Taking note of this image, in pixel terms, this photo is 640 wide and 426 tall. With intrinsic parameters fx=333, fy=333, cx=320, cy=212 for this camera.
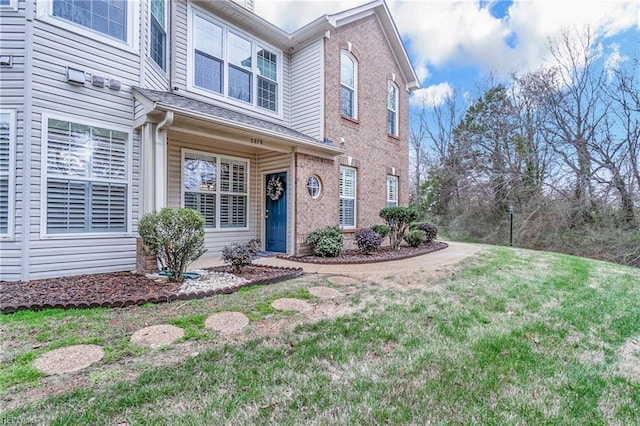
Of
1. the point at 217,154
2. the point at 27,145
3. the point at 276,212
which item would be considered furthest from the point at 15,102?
the point at 276,212

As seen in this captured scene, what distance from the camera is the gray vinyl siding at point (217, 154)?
7.79m

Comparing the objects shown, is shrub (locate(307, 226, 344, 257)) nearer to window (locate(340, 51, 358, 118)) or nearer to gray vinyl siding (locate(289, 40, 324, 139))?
gray vinyl siding (locate(289, 40, 324, 139))

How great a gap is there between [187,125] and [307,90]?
461 cm

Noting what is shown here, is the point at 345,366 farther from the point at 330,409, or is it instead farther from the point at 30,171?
the point at 30,171

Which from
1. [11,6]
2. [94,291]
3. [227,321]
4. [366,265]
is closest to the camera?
[227,321]

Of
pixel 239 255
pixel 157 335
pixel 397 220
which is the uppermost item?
pixel 397 220

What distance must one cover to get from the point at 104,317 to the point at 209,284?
158 centimetres

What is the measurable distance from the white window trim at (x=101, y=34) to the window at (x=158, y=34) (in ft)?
1.52

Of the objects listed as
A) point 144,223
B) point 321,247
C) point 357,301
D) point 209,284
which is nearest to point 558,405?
point 357,301

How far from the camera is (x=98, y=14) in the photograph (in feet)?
19.5

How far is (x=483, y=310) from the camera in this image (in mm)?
4656

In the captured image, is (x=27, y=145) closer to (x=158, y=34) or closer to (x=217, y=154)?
(x=158, y=34)

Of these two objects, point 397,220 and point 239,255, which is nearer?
point 239,255

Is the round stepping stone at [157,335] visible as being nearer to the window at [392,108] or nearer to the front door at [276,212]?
the front door at [276,212]
